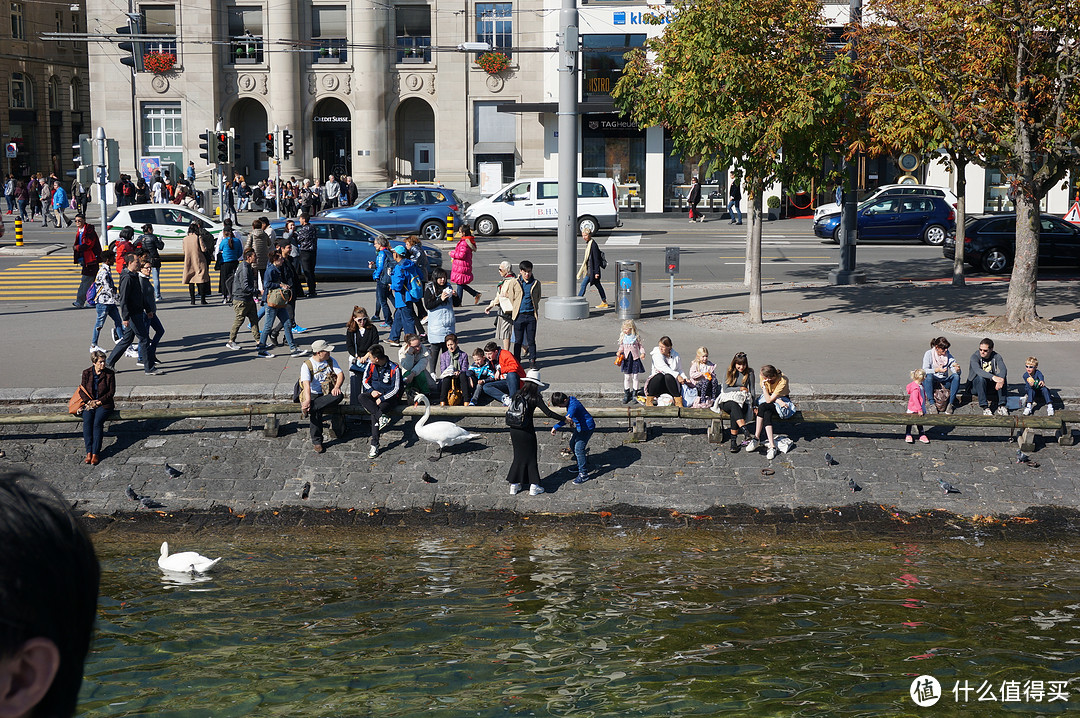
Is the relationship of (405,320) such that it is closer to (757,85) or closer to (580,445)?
(580,445)

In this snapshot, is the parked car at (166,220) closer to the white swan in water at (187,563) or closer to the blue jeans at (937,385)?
the white swan in water at (187,563)

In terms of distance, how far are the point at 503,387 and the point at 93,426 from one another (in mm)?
4558

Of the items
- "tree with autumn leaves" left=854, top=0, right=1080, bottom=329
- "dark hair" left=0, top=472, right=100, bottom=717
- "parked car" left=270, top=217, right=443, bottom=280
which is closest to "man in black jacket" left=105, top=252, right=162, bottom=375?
"parked car" left=270, top=217, right=443, bottom=280

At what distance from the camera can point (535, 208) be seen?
1314 inches

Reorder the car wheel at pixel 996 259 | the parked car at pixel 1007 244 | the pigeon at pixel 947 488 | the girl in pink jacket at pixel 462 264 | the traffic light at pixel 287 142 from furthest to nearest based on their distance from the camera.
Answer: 1. the traffic light at pixel 287 142
2. the car wheel at pixel 996 259
3. the parked car at pixel 1007 244
4. the girl in pink jacket at pixel 462 264
5. the pigeon at pixel 947 488

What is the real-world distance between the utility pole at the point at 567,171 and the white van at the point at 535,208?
14.9m

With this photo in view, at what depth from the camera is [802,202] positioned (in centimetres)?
4191

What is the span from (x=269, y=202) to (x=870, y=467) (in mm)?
35245

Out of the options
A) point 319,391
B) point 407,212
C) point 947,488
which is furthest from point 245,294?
point 407,212

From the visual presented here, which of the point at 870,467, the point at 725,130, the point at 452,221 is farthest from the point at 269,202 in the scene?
the point at 870,467

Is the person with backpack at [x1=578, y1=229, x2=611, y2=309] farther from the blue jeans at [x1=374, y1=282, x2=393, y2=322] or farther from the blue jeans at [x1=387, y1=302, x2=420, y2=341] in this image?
the blue jeans at [x1=387, y1=302, x2=420, y2=341]

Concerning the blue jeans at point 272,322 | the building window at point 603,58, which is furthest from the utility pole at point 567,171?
the building window at point 603,58

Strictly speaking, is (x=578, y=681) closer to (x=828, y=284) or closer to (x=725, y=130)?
(x=725, y=130)

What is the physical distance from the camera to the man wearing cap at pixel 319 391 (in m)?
12.4
